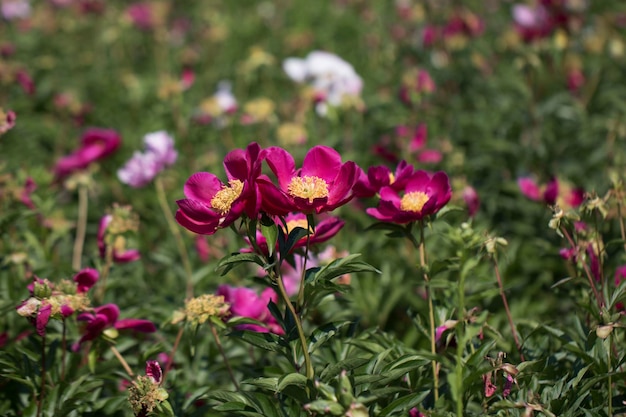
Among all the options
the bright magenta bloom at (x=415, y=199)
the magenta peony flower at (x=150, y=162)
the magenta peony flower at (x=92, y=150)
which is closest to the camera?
the bright magenta bloom at (x=415, y=199)

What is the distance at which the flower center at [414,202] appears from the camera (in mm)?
1507

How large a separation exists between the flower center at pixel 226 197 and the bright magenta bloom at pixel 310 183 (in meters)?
0.08

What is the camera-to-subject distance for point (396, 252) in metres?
2.79

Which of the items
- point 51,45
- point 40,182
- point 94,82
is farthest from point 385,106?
point 51,45

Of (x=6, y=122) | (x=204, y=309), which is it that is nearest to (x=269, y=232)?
(x=204, y=309)

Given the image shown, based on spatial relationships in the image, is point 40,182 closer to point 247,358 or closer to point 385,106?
point 247,358

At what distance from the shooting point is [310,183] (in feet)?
4.40

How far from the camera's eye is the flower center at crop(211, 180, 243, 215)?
1319mm

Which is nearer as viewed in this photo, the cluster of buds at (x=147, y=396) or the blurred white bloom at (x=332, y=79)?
the cluster of buds at (x=147, y=396)

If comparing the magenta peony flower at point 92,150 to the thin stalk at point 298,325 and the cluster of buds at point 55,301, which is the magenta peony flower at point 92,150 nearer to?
the cluster of buds at point 55,301

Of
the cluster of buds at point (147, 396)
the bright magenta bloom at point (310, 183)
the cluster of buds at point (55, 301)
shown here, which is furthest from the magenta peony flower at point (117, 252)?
the bright magenta bloom at point (310, 183)

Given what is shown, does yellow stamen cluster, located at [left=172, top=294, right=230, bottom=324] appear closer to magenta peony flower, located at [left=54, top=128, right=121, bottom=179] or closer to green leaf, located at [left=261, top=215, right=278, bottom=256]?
green leaf, located at [left=261, top=215, right=278, bottom=256]

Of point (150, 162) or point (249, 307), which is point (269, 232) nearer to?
point (249, 307)

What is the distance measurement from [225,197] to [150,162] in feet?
3.78
